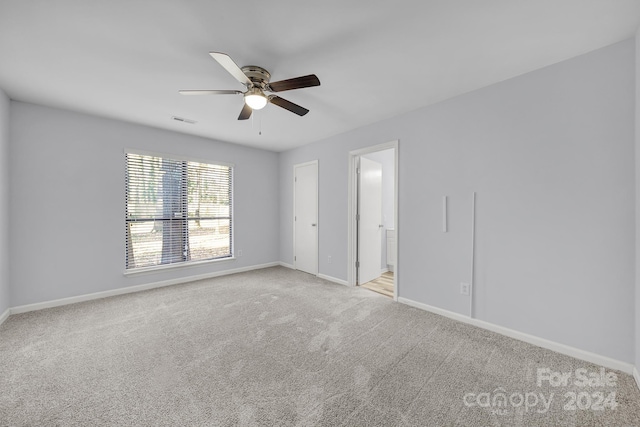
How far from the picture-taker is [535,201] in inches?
87.8

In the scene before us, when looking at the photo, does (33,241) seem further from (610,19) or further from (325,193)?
(610,19)

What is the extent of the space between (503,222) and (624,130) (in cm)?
104

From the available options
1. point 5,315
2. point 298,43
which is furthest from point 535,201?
point 5,315

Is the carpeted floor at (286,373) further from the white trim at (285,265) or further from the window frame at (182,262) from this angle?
the white trim at (285,265)

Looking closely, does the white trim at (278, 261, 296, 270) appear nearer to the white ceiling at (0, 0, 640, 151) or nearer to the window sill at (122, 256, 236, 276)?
the window sill at (122, 256, 236, 276)

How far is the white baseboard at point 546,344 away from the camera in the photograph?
1.87 meters

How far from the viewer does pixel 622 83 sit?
1.86 meters

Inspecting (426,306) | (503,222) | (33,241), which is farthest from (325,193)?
(33,241)

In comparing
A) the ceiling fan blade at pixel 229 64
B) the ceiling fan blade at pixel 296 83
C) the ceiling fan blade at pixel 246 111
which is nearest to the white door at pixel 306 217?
the ceiling fan blade at pixel 246 111

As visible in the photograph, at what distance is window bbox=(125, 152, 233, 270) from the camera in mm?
3738

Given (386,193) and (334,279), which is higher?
(386,193)

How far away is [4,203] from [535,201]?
5534 millimetres

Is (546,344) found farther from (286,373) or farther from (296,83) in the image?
(296,83)

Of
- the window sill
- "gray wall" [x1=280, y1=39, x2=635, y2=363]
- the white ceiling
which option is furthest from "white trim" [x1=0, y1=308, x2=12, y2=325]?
"gray wall" [x1=280, y1=39, x2=635, y2=363]
